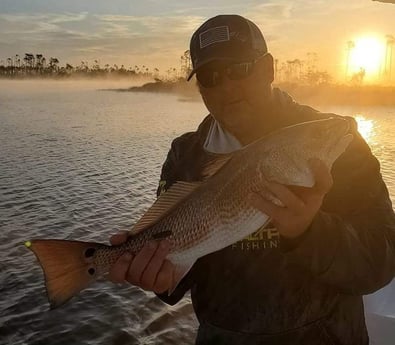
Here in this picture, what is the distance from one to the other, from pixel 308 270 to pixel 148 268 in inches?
39.6

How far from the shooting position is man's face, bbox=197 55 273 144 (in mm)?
3613

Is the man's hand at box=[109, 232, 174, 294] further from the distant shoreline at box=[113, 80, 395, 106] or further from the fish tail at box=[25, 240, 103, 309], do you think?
the distant shoreline at box=[113, 80, 395, 106]

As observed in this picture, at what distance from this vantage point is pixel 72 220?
13.2m

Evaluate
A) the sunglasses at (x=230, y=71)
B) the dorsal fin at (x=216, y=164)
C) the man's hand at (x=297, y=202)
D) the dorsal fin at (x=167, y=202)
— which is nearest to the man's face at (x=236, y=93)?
the sunglasses at (x=230, y=71)

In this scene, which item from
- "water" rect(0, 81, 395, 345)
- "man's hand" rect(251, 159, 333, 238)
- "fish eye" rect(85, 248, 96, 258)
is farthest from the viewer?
"water" rect(0, 81, 395, 345)

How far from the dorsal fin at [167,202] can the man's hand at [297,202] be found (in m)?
0.55

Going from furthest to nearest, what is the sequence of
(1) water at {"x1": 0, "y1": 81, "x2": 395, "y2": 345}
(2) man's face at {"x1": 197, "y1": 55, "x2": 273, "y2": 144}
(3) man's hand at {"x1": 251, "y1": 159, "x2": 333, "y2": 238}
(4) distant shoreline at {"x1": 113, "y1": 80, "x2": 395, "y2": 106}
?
1. (4) distant shoreline at {"x1": 113, "y1": 80, "x2": 395, "y2": 106}
2. (1) water at {"x1": 0, "y1": 81, "x2": 395, "y2": 345}
3. (2) man's face at {"x1": 197, "y1": 55, "x2": 273, "y2": 144}
4. (3) man's hand at {"x1": 251, "y1": 159, "x2": 333, "y2": 238}

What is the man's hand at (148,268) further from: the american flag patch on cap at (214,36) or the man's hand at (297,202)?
the american flag patch on cap at (214,36)

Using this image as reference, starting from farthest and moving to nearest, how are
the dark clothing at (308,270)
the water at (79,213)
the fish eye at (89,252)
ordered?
the water at (79,213) < the fish eye at (89,252) < the dark clothing at (308,270)

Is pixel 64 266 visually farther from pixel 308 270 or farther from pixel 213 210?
pixel 308 270

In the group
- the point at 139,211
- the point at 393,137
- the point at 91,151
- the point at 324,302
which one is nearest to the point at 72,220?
the point at 139,211

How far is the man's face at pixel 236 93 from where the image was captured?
3.61 m

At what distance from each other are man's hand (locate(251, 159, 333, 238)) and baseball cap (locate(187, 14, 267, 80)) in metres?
1.19

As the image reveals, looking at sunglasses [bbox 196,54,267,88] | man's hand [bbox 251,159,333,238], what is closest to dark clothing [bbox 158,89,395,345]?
man's hand [bbox 251,159,333,238]
